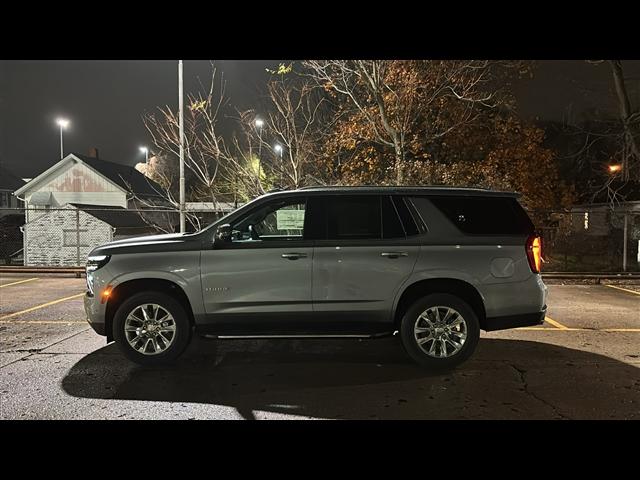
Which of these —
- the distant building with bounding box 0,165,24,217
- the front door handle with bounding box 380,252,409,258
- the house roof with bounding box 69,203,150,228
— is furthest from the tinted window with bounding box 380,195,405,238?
the distant building with bounding box 0,165,24,217

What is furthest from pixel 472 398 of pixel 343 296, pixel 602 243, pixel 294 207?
pixel 602 243

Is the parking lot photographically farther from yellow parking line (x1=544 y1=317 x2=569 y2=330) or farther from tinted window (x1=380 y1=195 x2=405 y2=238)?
tinted window (x1=380 y1=195 x2=405 y2=238)

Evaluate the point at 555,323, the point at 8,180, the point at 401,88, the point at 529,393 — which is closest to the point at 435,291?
the point at 529,393

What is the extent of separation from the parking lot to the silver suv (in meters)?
0.41

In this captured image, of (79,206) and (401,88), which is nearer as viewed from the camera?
(401,88)

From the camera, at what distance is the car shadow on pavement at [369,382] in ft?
15.0

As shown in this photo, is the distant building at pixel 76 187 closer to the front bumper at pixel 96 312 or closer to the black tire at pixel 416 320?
the front bumper at pixel 96 312

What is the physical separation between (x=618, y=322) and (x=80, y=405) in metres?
7.71

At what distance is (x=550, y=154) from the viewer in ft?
58.0

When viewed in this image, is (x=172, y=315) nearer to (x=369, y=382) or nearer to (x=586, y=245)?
(x=369, y=382)

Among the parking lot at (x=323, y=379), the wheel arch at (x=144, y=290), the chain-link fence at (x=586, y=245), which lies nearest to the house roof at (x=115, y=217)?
the parking lot at (x=323, y=379)

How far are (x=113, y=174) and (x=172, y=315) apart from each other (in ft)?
105

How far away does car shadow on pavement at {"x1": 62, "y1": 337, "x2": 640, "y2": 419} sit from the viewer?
4.57 metres

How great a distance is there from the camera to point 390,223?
226 inches
